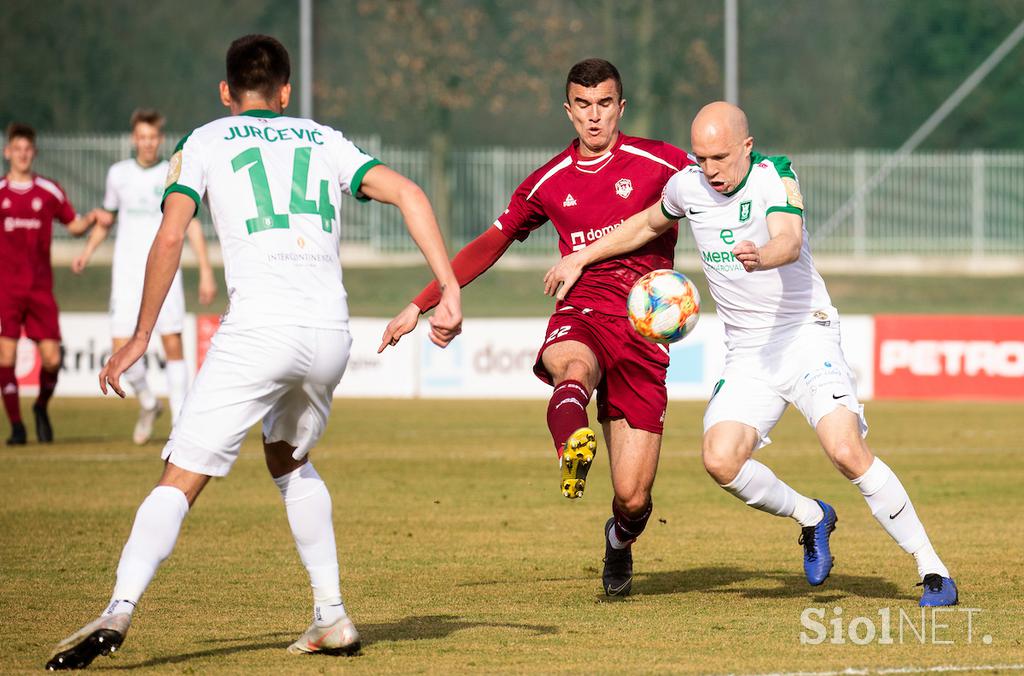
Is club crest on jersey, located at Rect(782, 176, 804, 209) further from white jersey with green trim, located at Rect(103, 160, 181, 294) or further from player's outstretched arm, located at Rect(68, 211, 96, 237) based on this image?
player's outstretched arm, located at Rect(68, 211, 96, 237)

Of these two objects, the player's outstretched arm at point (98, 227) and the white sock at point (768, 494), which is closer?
the white sock at point (768, 494)

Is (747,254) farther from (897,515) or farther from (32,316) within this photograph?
(32,316)

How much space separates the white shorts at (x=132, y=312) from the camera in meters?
14.6

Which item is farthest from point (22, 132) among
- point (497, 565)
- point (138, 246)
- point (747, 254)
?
point (747, 254)

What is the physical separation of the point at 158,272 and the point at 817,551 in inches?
144

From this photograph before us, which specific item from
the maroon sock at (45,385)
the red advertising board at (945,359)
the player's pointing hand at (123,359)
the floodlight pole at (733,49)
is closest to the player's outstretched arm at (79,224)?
the maroon sock at (45,385)

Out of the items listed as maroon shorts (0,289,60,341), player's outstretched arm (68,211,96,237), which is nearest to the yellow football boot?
player's outstretched arm (68,211,96,237)

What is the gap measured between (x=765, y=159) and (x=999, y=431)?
10.5 metres

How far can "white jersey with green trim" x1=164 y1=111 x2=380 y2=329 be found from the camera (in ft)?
19.2

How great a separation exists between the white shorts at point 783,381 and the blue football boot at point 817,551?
0.56m

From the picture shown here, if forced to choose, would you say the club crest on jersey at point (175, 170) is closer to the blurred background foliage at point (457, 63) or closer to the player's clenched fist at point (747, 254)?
the player's clenched fist at point (747, 254)

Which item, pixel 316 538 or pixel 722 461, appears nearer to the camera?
Answer: pixel 316 538

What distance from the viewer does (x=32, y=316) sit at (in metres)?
15.1

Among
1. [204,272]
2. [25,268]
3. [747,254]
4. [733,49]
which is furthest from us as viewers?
[733,49]
